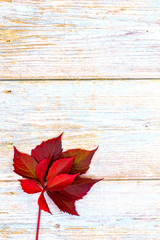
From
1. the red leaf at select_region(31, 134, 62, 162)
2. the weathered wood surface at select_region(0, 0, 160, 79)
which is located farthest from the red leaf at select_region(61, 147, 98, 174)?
the weathered wood surface at select_region(0, 0, 160, 79)

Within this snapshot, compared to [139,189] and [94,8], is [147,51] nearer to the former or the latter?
[94,8]

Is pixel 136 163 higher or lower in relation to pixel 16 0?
lower

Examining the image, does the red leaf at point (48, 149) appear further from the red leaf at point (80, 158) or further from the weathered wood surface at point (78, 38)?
the weathered wood surface at point (78, 38)

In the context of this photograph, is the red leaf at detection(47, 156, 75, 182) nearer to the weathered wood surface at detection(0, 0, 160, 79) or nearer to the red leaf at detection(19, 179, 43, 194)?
the red leaf at detection(19, 179, 43, 194)

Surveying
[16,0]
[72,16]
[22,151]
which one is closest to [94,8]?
[72,16]

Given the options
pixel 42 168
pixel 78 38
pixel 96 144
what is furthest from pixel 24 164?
pixel 78 38
